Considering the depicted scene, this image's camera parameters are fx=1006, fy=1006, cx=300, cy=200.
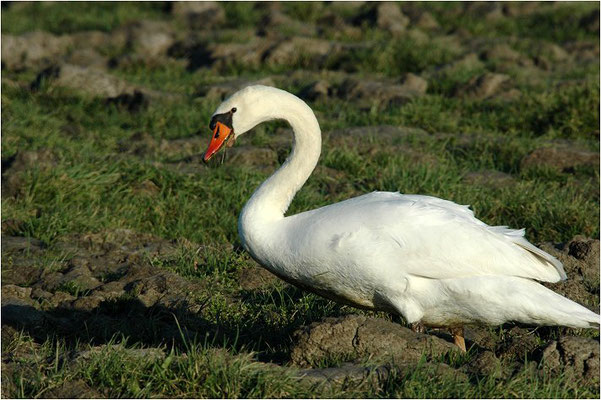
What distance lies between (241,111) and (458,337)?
1645 millimetres

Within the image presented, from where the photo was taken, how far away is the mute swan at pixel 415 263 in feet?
15.9

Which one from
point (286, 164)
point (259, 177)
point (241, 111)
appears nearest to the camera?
point (241, 111)

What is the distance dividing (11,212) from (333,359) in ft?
12.7

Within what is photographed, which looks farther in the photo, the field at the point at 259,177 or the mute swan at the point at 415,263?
the mute swan at the point at 415,263

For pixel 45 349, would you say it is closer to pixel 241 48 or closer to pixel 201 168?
pixel 201 168

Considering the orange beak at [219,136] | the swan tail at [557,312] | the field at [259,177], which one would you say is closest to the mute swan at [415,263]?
the swan tail at [557,312]

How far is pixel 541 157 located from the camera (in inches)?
355

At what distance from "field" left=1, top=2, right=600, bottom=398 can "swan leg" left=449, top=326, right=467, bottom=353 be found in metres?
0.11

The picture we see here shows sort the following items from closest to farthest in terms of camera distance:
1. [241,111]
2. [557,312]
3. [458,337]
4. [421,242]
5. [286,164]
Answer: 1. [557,312]
2. [421,242]
3. [458,337]
4. [241,111]
5. [286,164]

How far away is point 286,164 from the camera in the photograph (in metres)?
5.52

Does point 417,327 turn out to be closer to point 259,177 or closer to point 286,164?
point 286,164

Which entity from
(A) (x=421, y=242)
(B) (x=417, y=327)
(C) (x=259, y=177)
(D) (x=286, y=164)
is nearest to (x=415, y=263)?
(A) (x=421, y=242)

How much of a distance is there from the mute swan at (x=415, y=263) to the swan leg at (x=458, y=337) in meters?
0.01

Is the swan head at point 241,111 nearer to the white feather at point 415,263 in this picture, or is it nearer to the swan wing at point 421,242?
the white feather at point 415,263
